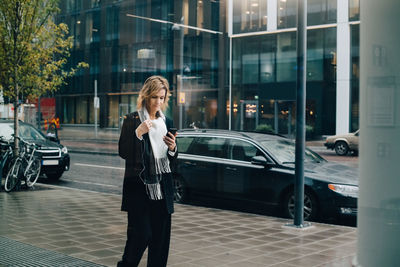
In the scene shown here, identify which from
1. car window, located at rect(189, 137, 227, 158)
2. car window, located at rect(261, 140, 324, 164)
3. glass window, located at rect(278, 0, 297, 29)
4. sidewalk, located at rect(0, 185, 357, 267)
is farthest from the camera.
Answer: glass window, located at rect(278, 0, 297, 29)

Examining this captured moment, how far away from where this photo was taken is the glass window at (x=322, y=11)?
1000 inches

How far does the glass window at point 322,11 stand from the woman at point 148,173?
22.8 meters

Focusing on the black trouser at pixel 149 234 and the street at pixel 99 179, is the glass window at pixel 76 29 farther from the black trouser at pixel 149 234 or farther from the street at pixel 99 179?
the black trouser at pixel 149 234

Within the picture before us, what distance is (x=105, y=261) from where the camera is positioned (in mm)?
5398

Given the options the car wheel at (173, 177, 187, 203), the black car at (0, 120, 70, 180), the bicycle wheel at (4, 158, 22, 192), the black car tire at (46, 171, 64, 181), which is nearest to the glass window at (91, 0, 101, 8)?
the black car at (0, 120, 70, 180)

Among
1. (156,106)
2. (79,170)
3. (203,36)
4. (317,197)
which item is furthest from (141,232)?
(203,36)

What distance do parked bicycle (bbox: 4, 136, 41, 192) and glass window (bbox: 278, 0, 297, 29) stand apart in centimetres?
1706

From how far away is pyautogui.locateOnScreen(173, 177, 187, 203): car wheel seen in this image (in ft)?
32.2

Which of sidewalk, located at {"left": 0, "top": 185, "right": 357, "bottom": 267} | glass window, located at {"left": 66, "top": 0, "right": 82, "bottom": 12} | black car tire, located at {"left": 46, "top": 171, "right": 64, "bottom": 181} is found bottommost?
black car tire, located at {"left": 46, "top": 171, "right": 64, "bottom": 181}

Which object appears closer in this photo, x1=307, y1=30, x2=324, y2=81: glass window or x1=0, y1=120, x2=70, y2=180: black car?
x1=0, y1=120, x2=70, y2=180: black car

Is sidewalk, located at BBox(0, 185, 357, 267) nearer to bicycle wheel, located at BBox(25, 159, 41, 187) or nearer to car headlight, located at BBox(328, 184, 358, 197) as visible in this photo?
car headlight, located at BBox(328, 184, 358, 197)

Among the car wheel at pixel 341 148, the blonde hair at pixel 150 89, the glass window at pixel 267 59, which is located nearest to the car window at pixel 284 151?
the blonde hair at pixel 150 89

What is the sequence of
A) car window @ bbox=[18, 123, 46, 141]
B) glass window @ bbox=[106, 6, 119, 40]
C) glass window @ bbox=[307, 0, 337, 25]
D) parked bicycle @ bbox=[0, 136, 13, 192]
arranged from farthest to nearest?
glass window @ bbox=[307, 0, 337, 25]
glass window @ bbox=[106, 6, 119, 40]
car window @ bbox=[18, 123, 46, 141]
parked bicycle @ bbox=[0, 136, 13, 192]

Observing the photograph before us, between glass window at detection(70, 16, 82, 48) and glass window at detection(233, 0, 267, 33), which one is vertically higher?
glass window at detection(233, 0, 267, 33)
